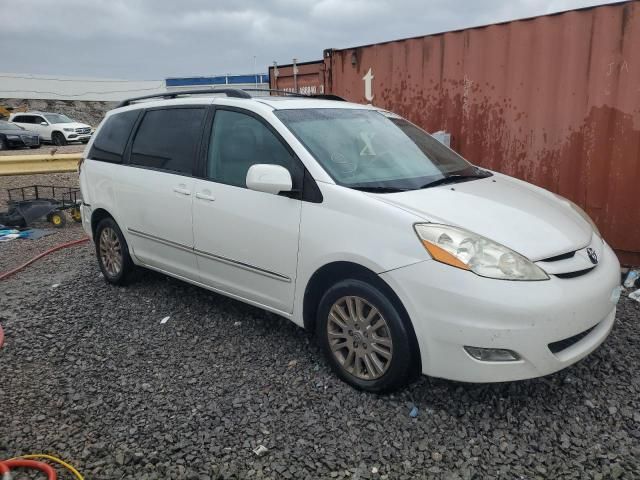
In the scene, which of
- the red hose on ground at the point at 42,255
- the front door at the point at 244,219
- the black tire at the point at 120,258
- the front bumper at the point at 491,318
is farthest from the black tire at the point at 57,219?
the front bumper at the point at 491,318

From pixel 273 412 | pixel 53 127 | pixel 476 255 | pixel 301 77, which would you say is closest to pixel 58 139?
pixel 53 127

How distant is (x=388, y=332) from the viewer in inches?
108

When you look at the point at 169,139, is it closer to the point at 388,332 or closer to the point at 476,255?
the point at 388,332

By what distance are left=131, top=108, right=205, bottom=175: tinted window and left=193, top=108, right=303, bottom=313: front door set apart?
22 centimetres

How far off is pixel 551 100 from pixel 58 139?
79.7 feet

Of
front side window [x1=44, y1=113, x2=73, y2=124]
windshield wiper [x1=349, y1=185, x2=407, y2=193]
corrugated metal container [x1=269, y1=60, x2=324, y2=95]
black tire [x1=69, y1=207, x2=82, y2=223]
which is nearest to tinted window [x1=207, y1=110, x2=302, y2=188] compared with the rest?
windshield wiper [x1=349, y1=185, x2=407, y2=193]

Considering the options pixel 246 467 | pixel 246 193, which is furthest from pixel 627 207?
pixel 246 467

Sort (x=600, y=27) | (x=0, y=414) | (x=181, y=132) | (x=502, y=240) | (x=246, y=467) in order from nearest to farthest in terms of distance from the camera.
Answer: (x=246, y=467) → (x=502, y=240) → (x=0, y=414) → (x=181, y=132) → (x=600, y=27)

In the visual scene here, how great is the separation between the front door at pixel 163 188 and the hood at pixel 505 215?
167cm

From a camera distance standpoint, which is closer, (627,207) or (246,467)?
(246,467)

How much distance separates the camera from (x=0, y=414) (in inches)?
112

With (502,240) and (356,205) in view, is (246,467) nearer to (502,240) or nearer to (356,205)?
(356,205)

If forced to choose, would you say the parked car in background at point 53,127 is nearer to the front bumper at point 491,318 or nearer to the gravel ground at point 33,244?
the gravel ground at point 33,244

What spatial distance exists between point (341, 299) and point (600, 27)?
373cm
